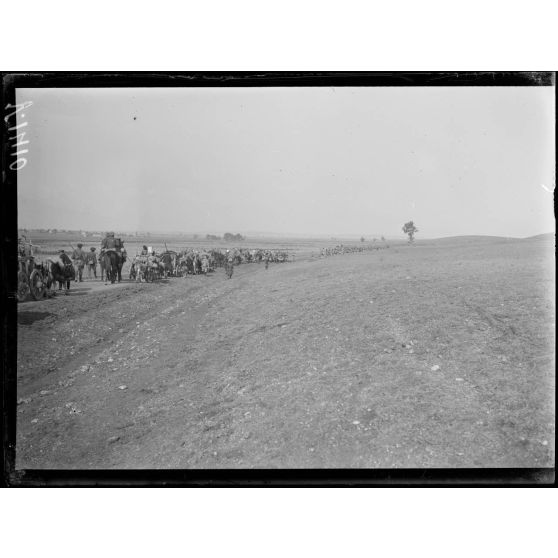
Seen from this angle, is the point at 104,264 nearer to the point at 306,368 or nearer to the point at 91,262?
the point at 91,262

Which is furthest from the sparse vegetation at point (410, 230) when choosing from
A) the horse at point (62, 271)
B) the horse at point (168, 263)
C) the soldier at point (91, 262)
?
the horse at point (62, 271)

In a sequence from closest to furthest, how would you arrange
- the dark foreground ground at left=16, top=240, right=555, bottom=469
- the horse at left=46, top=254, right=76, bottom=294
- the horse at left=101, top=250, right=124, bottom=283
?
the dark foreground ground at left=16, top=240, right=555, bottom=469, the horse at left=46, top=254, right=76, bottom=294, the horse at left=101, top=250, right=124, bottom=283

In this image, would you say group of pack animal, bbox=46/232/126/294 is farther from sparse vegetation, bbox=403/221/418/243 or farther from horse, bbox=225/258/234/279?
sparse vegetation, bbox=403/221/418/243

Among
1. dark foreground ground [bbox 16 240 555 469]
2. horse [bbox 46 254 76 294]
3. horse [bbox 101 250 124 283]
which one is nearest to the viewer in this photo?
dark foreground ground [bbox 16 240 555 469]

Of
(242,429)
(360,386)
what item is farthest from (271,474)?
(360,386)

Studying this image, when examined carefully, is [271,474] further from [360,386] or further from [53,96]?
[53,96]

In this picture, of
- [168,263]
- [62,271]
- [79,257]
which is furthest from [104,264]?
[168,263]

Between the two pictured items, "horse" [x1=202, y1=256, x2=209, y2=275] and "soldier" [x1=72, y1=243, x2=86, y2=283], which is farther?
"horse" [x1=202, y1=256, x2=209, y2=275]

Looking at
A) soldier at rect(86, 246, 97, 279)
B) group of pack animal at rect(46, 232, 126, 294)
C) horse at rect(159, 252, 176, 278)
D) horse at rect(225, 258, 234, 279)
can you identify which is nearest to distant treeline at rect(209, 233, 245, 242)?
horse at rect(225, 258, 234, 279)
